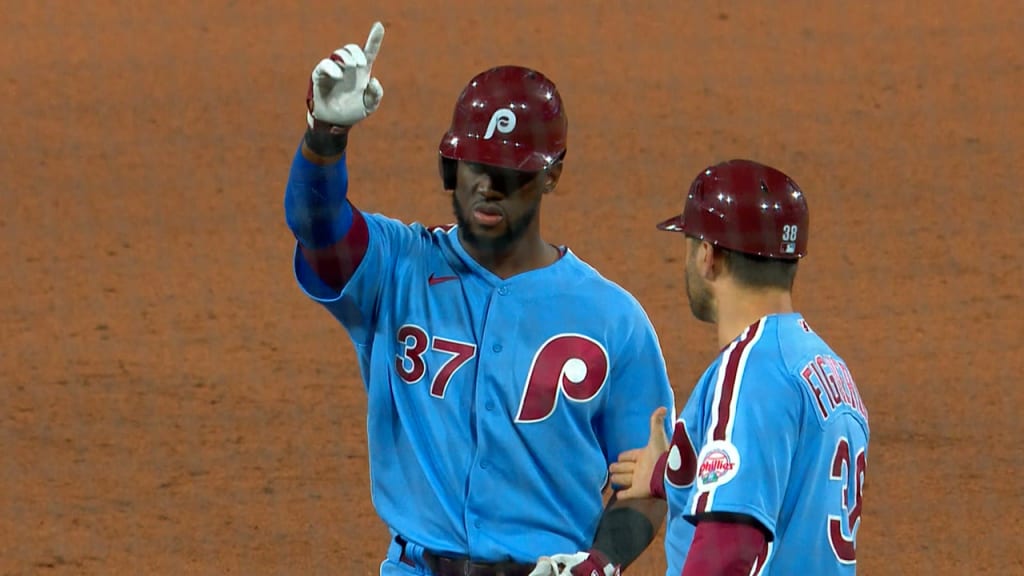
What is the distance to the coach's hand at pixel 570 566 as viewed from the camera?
3.55 metres

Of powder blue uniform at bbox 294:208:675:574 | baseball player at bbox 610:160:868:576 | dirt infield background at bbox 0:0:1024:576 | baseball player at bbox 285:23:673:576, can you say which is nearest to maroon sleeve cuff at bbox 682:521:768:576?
baseball player at bbox 610:160:868:576

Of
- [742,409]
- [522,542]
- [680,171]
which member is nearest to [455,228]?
[522,542]

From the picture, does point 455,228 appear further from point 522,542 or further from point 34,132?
point 34,132

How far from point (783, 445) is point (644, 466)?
0.47 m

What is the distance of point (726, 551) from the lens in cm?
300

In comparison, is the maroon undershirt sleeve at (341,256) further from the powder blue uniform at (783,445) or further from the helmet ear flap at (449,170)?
the powder blue uniform at (783,445)

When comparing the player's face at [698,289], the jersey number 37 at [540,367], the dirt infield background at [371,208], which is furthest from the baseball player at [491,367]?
the dirt infield background at [371,208]

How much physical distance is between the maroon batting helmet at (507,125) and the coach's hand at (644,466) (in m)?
0.74

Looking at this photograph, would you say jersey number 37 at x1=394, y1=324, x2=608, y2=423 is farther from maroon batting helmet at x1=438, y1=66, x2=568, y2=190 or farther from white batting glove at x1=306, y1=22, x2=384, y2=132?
white batting glove at x1=306, y1=22, x2=384, y2=132

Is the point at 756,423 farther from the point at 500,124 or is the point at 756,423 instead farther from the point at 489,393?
the point at 500,124

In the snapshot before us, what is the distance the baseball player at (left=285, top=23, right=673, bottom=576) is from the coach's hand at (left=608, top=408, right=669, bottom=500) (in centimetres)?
27

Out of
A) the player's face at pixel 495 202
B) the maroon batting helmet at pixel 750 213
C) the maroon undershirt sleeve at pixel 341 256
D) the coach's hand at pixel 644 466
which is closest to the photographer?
the maroon batting helmet at pixel 750 213

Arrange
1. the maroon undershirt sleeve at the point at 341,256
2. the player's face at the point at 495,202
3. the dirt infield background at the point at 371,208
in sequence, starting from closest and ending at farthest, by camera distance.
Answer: the maroon undershirt sleeve at the point at 341,256 < the player's face at the point at 495,202 < the dirt infield background at the point at 371,208

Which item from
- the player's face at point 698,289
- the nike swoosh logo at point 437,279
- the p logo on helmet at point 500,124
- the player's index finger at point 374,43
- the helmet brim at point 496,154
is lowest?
the nike swoosh logo at point 437,279
